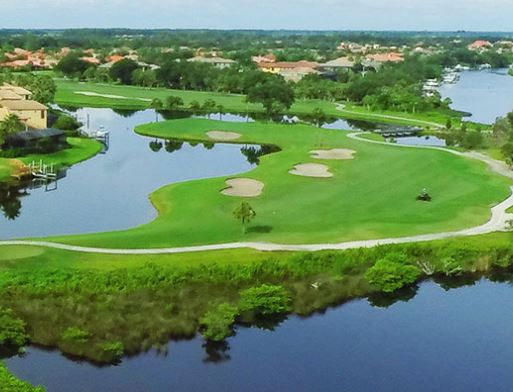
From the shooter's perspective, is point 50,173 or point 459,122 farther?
point 459,122

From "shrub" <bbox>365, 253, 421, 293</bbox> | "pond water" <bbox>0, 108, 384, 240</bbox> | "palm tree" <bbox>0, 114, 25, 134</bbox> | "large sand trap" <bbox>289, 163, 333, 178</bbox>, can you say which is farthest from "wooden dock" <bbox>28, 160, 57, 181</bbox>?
"shrub" <bbox>365, 253, 421, 293</bbox>

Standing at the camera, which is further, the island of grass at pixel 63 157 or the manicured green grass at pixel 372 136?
the manicured green grass at pixel 372 136

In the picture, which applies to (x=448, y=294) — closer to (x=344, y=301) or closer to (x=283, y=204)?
(x=344, y=301)

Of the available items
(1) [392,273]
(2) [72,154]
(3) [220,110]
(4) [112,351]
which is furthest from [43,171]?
(3) [220,110]

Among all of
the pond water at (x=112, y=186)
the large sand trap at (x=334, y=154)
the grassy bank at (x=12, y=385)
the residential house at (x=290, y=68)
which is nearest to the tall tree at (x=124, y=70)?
the residential house at (x=290, y=68)

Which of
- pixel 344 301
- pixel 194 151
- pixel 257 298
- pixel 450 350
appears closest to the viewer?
pixel 450 350

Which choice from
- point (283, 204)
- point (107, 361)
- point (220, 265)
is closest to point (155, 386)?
point (107, 361)

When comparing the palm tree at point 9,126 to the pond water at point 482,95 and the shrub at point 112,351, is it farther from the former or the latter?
the pond water at point 482,95
